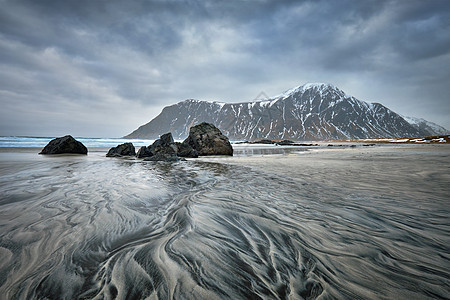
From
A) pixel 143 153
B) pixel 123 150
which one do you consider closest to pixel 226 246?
pixel 143 153

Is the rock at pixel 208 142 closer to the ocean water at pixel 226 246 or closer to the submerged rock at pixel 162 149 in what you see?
the submerged rock at pixel 162 149

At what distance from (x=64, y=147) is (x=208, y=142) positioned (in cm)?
1175

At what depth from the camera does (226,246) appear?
196 centimetres

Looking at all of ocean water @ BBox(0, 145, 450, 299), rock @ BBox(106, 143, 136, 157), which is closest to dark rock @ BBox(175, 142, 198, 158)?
rock @ BBox(106, 143, 136, 157)

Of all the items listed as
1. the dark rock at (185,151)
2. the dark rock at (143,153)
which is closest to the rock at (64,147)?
the dark rock at (143,153)

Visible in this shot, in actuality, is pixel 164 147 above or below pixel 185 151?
above

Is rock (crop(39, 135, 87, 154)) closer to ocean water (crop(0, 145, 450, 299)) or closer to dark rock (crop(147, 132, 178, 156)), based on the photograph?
dark rock (crop(147, 132, 178, 156))

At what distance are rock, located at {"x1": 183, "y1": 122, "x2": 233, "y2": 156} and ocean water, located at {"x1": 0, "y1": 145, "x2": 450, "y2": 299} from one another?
13201mm

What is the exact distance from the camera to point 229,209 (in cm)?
303

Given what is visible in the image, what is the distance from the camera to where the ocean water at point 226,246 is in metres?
1.33

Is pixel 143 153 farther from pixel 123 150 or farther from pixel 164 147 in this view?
pixel 123 150

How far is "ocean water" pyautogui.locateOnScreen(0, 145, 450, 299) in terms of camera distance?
1.33 m

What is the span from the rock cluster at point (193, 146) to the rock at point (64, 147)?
11.2 ft

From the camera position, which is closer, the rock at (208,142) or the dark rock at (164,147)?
the dark rock at (164,147)
